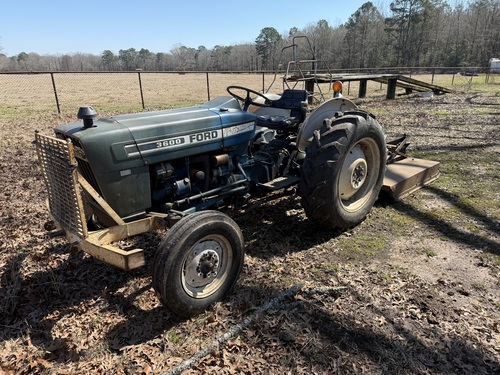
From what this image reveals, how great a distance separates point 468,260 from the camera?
355cm

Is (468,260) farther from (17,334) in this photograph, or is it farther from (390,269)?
(17,334)

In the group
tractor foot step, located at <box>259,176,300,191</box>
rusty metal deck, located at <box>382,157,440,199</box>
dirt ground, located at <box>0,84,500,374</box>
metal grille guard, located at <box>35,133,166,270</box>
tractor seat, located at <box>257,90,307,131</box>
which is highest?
tractor seat, located at <box>257,90,307,131</box>

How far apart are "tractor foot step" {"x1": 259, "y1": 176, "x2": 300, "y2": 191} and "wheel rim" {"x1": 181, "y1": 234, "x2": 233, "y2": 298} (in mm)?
1171

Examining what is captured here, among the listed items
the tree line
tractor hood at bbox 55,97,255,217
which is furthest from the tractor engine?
the tree line

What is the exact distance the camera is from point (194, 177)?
3465 millimetres

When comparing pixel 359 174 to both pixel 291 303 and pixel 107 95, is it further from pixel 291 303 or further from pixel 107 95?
pixel 107 95

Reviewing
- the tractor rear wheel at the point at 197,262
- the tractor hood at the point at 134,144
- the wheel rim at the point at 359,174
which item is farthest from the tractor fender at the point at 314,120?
the tractor rear wheel at the point at 197,262

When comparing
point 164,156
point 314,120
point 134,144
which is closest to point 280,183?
point 314,120

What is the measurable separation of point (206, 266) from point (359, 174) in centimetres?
230

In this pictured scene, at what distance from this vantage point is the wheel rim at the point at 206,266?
2.77 m

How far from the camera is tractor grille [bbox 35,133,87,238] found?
8.64 ft

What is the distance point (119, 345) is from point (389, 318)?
6.49 feet

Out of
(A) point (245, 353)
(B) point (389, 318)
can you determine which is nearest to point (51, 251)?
(A) point (245, 353)

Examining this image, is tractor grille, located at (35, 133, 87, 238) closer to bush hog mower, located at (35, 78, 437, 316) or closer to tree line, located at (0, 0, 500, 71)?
bush hog mower, located at (35, 78, 437, 316)
